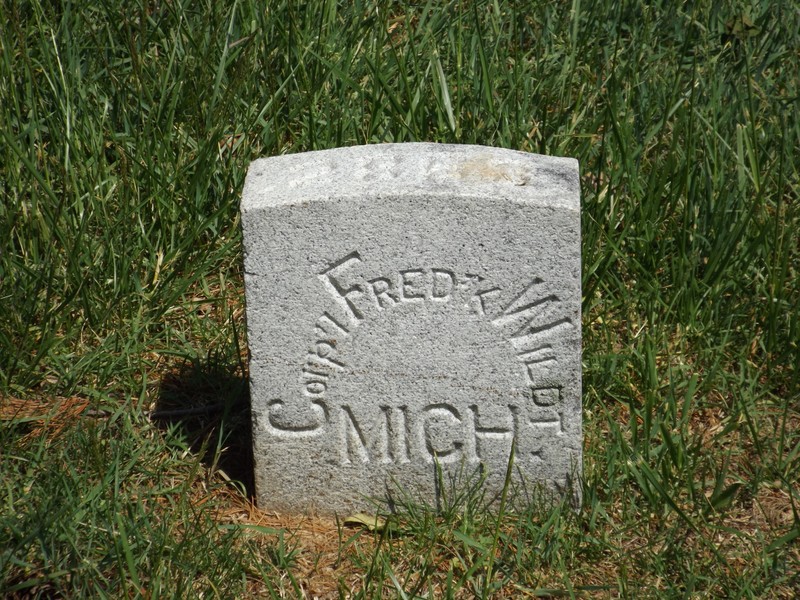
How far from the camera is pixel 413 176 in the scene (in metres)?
2.33

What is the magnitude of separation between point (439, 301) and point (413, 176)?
29 cm

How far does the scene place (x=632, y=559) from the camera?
2.44 metres

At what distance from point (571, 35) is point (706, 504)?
184cm

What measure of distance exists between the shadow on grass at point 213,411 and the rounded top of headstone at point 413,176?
68 centimetres

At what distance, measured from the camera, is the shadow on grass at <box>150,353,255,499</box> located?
2.78 m

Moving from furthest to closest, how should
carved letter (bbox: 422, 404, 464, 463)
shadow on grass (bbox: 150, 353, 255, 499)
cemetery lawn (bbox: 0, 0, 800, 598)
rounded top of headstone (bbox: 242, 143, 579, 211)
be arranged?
1. shadow on grass (bbox: 150, 353, 255, 499)
2. carved letter (bbox: 422, 404, 464, 463)
3. cemetery lawn (bbox: 0, 0, 800, 598)
4. rounded top of headstone (bbox: 242, 143, 579, 211)

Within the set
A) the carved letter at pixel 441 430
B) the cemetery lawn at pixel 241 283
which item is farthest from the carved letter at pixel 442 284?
the cemetery lawn at pixel 241 283

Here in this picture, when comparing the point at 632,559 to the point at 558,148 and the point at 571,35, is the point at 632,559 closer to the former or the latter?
the point at 558,148

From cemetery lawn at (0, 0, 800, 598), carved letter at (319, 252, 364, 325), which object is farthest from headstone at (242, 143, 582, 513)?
cemetery lawn at (0, 0, 800, 598)

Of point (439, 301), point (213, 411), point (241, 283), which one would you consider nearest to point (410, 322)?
point (439, 301)

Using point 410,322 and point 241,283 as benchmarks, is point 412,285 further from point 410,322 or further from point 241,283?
point 241,283

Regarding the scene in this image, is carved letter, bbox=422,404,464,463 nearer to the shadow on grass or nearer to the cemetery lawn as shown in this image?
the cemetery lawn

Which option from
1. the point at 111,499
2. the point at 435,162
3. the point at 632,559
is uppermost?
the point at 435,162

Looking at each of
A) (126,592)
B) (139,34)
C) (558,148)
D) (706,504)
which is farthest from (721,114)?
(126,592)
